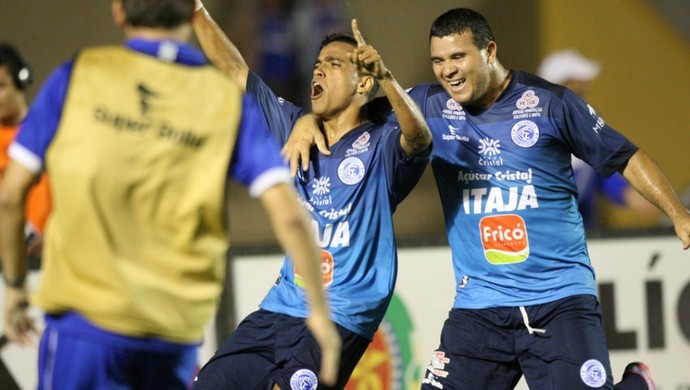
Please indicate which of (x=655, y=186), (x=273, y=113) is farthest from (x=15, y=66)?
(x=655, y=186)

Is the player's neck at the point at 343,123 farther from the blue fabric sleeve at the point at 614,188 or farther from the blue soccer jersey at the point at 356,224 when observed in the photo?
the blue fabric sleeve at the point at 614,188

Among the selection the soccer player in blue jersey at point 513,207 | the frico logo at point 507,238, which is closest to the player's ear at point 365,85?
the soccer player in blue jersey at point 513,207

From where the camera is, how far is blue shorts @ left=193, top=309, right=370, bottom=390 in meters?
4.90

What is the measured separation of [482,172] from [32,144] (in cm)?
251

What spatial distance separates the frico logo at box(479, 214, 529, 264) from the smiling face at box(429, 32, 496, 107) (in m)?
0.55

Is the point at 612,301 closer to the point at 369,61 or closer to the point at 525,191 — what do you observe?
the point at 525,191

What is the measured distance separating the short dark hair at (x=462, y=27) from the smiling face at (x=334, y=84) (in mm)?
423

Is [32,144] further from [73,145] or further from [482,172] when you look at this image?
[482,172]

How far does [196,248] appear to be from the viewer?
323 centimetres

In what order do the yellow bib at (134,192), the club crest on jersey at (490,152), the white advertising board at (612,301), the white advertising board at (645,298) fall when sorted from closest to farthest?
the yellow bib at (134,192)
the club crest on jersey at (490,152)
the white advertising board at (612,301)
the white advertising board at (645,298)

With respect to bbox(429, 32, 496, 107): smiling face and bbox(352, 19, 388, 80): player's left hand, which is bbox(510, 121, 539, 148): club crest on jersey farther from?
bbox(352, 19, 388, 80): player's left hand

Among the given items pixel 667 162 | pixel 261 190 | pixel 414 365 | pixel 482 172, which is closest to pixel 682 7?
pixel 667 162

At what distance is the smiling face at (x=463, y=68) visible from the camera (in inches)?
205

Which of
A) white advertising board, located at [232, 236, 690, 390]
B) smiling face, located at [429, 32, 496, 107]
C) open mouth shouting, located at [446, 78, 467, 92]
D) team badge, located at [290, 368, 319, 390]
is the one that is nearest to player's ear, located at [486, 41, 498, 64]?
smiling face, located at [429, 32, 496, 107]
